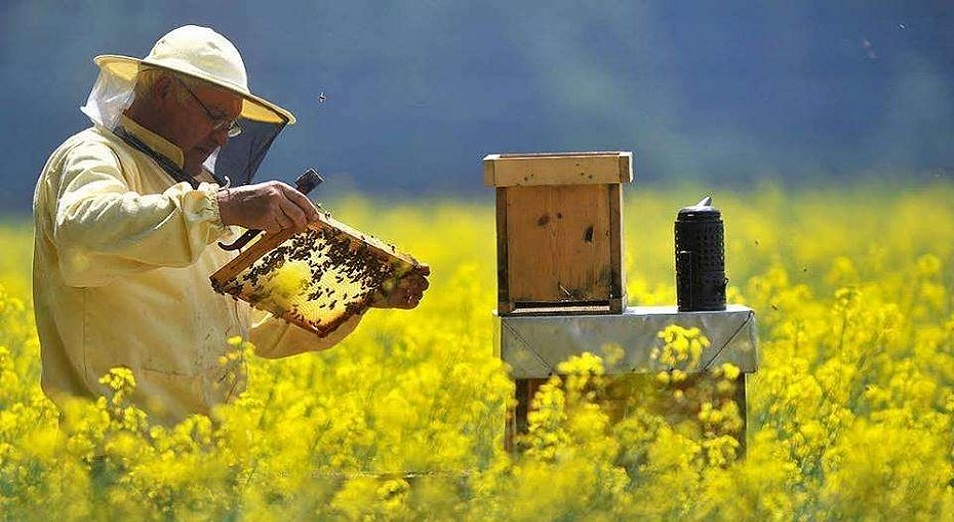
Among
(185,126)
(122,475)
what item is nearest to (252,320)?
(185,126)

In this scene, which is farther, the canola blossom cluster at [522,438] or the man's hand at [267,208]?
the man's hand at [267,208]

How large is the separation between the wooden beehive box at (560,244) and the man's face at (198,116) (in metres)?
0.64

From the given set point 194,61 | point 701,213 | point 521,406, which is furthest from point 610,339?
point 194,61

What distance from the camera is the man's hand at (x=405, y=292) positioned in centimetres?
369

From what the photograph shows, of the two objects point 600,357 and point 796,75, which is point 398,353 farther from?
point 796,75

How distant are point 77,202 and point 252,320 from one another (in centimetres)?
83

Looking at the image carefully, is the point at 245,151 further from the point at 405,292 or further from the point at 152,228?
the point at 152,228

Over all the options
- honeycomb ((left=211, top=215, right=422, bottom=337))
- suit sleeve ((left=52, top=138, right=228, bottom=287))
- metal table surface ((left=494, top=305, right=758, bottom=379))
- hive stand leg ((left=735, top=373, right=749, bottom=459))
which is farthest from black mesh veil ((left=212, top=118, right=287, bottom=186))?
hive stand leg ((left=735, top=373, right=749, bottom=459))

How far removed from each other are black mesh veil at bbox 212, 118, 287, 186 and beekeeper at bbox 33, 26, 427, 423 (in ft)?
0.25

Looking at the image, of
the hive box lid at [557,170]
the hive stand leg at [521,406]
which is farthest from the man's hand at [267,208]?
the hive stand leg at [521,406]

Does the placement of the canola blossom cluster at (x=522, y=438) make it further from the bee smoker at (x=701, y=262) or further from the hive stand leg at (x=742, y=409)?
the bee smoker at (x=701, y=262)

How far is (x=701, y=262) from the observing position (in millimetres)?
Answer: 3756

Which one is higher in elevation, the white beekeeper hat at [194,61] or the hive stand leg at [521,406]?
the white beekeeper hat at [194,61]

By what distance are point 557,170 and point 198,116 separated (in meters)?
0.85
